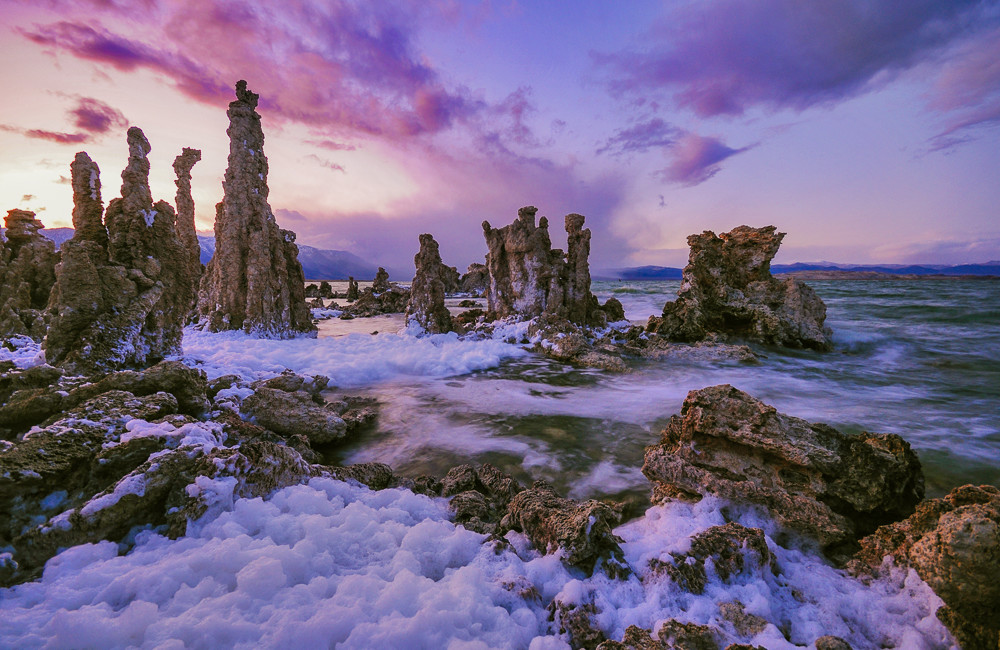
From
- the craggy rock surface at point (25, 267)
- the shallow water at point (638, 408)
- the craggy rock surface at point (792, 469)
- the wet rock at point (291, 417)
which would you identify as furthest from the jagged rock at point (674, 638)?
the craggy rock surface at point (25, 267)

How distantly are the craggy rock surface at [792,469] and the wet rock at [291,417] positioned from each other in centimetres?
503

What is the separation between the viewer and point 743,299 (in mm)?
15938

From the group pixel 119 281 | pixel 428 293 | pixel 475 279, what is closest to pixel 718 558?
pixel 119 281

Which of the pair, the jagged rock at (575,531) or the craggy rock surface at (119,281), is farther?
the craggy rock surface at (119,281)

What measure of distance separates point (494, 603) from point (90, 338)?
302 inches

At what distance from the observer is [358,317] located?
28688 millimetres

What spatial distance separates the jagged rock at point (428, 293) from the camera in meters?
18.0

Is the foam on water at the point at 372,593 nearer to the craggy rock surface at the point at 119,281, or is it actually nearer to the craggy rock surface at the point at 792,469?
the craggy rock surface at the point at 792,469

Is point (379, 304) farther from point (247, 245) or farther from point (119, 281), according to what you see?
point (119, 281)

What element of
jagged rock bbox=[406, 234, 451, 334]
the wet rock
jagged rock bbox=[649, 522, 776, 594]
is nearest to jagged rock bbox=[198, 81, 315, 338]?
jagged rock bbox=[406, 234, 451, 334]

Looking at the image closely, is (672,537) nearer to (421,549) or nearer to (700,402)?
(700,402)

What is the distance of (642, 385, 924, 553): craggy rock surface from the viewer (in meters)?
3.52

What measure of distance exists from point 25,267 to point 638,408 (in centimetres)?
1603

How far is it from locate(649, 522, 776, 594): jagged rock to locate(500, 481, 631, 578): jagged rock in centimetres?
35
